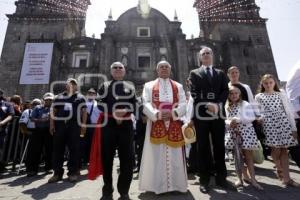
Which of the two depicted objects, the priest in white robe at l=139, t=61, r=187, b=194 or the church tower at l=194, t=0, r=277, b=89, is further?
the church tower at l=194, t=0, r=277, b=89

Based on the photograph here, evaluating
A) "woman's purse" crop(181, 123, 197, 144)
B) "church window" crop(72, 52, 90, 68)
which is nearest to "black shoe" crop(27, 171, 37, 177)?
"woman's purse" crop(181, 123, 197, 144)

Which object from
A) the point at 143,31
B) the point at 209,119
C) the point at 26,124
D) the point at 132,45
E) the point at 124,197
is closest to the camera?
the point at 124,197

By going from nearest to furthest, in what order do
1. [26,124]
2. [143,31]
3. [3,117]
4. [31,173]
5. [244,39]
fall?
[31,173] → [3,117] → [26,124] → [143,31] → [244,39]

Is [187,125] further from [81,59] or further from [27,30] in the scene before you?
[27,30]

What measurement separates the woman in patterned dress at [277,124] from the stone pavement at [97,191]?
0.38 meters

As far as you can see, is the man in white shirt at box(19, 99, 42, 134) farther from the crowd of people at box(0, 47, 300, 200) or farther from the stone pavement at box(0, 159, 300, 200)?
the crowd of people at box(0, 47, 300, 200)

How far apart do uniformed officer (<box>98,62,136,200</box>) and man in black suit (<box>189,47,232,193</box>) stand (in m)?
1.04

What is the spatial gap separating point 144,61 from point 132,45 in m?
2.04

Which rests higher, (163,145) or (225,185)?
(163,145)

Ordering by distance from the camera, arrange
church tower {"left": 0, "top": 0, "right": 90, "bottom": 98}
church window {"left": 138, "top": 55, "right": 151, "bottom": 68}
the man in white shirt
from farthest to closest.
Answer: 1. church window {"left": 138, "top": 55, "right": 151, "bottom": 68}
2. church tower {"left": 0, "top": 0, "right": 90, "bottom": 98}
3. the man in white shirt

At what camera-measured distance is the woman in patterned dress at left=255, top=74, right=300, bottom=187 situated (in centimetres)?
426

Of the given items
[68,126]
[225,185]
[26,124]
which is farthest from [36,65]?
[225,185]

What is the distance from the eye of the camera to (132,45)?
25625 mm

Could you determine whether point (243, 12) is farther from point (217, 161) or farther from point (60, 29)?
point (217, 161)
